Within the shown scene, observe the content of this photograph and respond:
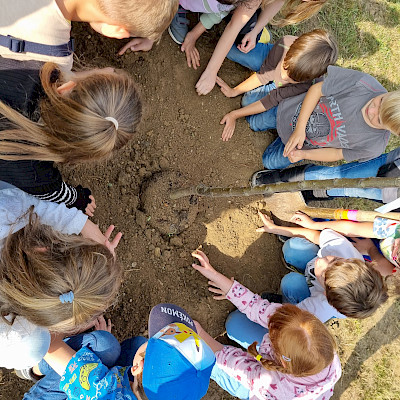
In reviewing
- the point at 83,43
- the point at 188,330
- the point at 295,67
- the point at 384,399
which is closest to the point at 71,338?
the point at 188,330

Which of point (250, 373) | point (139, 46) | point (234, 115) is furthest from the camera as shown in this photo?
point (234, 115)

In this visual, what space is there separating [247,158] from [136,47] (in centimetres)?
119

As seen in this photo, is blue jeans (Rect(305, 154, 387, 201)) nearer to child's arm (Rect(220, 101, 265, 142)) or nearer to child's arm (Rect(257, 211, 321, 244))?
child's arm (Rect(257, 211, 321, 244))

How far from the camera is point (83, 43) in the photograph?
2254 mm

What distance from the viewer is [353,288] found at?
2084 millimetres

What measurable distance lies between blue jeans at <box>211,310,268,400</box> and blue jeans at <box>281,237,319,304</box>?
13.0 inches

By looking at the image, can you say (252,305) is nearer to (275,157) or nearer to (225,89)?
(275,157)

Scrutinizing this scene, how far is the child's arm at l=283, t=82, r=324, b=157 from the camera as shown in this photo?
2328 mm

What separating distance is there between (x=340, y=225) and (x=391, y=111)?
86 centimetres

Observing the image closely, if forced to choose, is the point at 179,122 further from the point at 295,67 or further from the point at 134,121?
the point at 134,121

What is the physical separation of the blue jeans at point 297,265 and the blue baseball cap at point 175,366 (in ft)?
3.69

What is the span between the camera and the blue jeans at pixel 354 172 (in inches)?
102

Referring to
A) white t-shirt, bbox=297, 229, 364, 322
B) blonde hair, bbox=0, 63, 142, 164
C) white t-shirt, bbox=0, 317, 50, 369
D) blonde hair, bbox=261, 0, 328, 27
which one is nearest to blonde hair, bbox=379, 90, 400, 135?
blonde hair, bbox=261, 0, 328, 27

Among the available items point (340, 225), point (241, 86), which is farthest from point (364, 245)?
point (241, 86)
